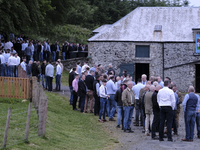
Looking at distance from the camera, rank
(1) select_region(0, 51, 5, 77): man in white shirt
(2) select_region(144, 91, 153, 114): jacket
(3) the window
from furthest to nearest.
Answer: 1. (3) the window
2. (1) select_region(0, 51, 5, 77): man in white shirt
3. (2) select_region(144, 91, 153, 114): jacket

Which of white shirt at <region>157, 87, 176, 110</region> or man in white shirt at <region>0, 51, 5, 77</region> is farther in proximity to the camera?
man in white shirt at <region>0, 51, 5, 77</region>

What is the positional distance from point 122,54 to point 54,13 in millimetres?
10771

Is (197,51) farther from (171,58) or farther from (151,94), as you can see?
(151,94)

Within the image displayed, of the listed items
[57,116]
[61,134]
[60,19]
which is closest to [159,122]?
[61,134]

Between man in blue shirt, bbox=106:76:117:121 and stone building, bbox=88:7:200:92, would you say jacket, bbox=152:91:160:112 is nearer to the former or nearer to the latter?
man in blue shirt, bbox=106:76:117:121

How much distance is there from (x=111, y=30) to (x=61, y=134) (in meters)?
20.7

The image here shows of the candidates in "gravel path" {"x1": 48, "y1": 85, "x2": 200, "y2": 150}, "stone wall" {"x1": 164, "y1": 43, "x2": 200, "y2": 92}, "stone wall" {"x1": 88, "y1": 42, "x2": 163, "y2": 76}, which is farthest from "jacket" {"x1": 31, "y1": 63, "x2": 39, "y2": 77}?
"stone wall" {"x1": 164, "y1": 43, "x2": 200, "y2": 92}

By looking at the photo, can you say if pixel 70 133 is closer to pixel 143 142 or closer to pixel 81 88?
pixel 143 142

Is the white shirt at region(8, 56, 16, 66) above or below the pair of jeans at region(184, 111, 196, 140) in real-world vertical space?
above

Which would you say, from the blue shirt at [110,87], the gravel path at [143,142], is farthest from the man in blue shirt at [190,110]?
the blue shirt at [110,87]

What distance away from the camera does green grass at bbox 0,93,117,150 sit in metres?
10.5

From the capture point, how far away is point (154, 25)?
1261 inches

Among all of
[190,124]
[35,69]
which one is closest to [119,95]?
[190,124]

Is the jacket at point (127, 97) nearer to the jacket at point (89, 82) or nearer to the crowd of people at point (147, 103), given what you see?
the crowd of people at point (147, 103)
